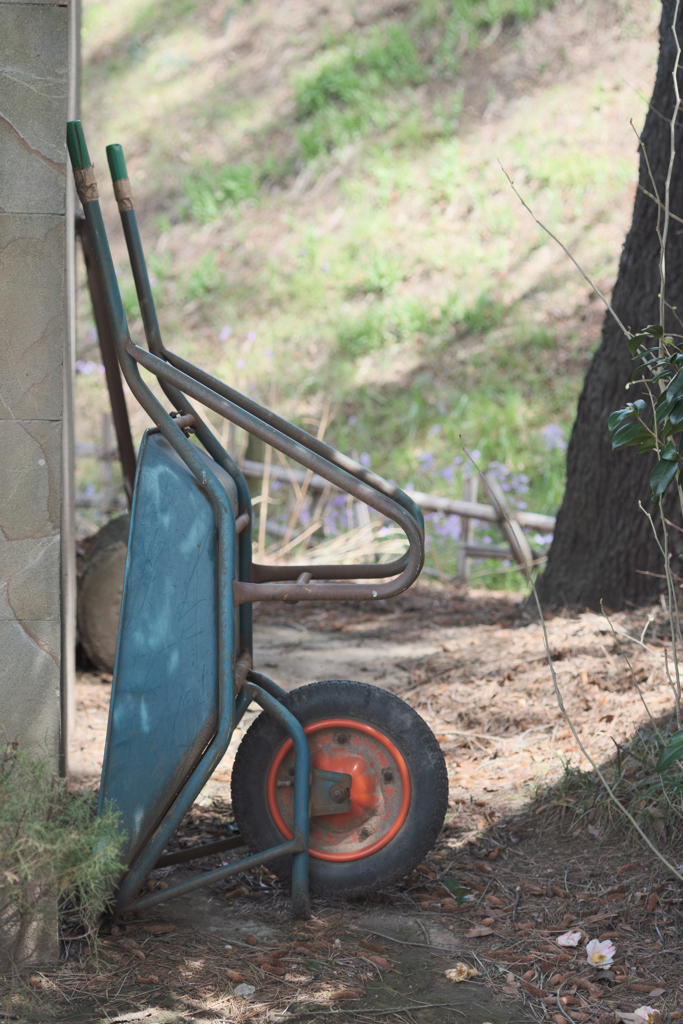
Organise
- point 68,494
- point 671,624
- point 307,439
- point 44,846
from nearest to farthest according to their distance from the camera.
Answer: point 44,846, point 307,439, point 671,624, point 68,494

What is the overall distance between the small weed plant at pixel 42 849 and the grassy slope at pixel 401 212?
558cm

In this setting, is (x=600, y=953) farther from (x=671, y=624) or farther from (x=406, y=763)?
(x=671, y=624)

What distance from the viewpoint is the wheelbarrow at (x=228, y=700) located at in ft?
6.73

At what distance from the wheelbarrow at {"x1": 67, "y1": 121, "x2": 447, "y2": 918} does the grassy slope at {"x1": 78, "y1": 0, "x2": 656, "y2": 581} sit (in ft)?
16.8

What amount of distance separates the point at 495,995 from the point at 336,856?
50 cm

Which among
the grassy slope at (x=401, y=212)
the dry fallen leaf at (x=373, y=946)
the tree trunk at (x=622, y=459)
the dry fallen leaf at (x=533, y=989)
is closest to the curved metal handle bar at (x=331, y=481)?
the dry fallen leaf at (x=373, y=946)

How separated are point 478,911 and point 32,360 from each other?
1.70 metres

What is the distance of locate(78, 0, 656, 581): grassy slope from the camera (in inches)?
368

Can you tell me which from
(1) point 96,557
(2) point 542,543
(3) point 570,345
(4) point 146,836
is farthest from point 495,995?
(3) point 570,345

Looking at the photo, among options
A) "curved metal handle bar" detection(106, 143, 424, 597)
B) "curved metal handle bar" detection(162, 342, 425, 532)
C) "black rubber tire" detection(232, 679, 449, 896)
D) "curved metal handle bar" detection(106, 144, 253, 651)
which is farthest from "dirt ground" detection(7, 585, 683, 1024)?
"curved metal handle bar" detection(162, 342, 425, 532)

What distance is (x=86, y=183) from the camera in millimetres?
2219

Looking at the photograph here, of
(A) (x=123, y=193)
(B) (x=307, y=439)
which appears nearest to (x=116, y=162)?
(A) (x=123, y=193)

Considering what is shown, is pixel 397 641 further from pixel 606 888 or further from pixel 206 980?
pixel 206 980

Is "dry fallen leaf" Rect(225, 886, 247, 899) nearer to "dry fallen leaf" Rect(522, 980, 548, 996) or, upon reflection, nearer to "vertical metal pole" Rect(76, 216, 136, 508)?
"dry fallen leaf" Rect(522, 980, 548, 996)
